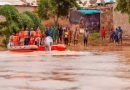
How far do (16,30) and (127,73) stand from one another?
20.7 meters

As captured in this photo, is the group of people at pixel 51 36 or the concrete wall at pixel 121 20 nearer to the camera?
the group of people at pixel 51 36

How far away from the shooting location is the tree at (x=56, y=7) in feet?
162

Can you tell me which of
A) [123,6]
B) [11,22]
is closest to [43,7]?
[123,6]

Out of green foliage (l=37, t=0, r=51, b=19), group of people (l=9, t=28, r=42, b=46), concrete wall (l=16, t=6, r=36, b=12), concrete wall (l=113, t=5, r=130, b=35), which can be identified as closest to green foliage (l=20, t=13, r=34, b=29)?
group of people (l=9, t=28, r=42, b=46)

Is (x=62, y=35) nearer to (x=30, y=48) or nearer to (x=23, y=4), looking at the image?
(x=30, y=48)

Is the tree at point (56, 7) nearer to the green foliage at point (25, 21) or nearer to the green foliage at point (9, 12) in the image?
the green foliage at point (25, 21)

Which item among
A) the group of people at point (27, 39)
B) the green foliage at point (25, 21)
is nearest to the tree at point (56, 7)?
the green foliage at point (25, 21)

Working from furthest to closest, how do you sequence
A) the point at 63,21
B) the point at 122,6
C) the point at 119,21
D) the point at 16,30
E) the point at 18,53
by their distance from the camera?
the point at 63,21
the point at 119,21
the point at 122,6
the point at 16,30
the point at 18,53

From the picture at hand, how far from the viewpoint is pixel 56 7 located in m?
49.4

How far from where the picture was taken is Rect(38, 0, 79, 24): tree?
49500 millimetres

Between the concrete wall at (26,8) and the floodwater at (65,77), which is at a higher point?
the concrete wall at (26,8)

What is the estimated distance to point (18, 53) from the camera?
3291cm

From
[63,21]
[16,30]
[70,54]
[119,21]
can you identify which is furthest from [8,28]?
[63,21]

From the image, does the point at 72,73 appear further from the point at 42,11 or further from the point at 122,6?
the point at 42,11
